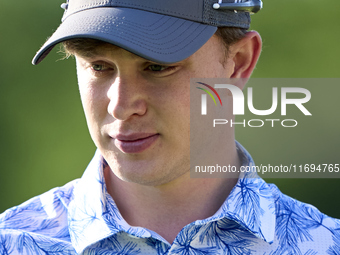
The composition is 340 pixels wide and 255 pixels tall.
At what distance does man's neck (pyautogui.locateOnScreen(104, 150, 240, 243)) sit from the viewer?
2.30 metres

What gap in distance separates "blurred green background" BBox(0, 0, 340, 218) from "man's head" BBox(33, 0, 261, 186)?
281 cm

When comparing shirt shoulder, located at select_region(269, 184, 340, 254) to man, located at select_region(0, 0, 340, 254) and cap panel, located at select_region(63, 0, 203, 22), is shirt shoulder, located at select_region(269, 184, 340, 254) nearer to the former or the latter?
man, located at select_region(0, 0, 340, 254)

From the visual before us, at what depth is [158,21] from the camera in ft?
6.73

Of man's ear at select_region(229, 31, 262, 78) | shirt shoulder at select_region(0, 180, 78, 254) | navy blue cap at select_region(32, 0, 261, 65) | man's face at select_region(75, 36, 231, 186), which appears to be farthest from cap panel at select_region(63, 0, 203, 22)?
shirt shoulder at select_region(0, 180, 78, 254)

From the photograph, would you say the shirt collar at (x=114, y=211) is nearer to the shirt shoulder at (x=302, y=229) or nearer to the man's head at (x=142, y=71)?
the shirt shoulder at (x=302, y=229)

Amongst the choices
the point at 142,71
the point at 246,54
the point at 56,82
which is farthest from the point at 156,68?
the point at 56,82

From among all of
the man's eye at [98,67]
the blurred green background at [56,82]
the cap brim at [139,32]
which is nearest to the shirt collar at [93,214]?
the man's eye at [98,67]

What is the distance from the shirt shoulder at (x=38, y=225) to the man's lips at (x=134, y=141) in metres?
0.43

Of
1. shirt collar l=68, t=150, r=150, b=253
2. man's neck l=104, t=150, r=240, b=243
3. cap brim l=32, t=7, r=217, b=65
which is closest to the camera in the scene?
cap brim l=32, t=7, r=217, b=65

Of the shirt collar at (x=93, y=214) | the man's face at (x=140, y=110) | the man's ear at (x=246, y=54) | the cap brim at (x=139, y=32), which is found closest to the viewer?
the cap brim at (x=139, y=32)

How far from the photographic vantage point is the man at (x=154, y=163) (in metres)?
2.04

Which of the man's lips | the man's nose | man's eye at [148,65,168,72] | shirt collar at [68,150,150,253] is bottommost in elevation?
shirt collar at [68,150,150,253]

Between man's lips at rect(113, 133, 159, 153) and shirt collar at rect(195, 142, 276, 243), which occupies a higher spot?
man's lips at rect(113, 133, 159, 153)

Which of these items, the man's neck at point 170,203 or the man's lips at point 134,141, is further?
the man's neck at point 170,203
